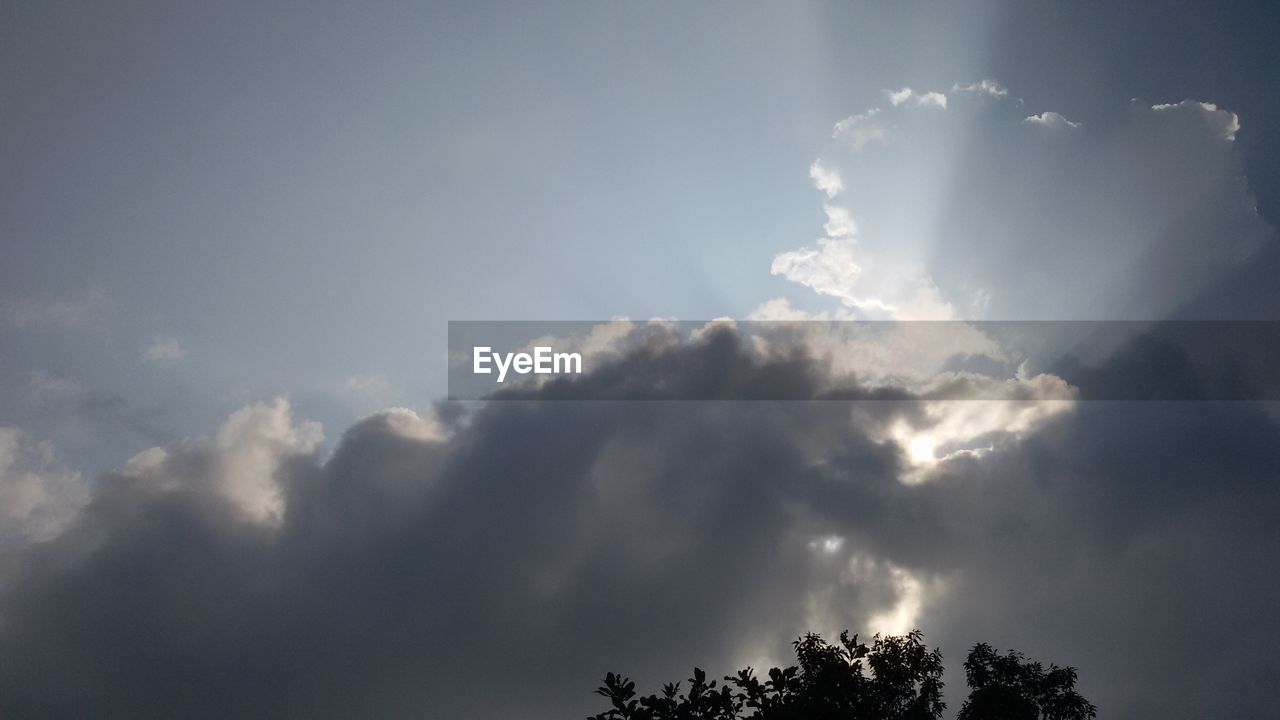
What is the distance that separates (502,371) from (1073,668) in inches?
1776

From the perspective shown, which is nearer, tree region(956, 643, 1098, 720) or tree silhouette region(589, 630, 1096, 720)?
tree silhouette region(589, 630, 1096, 720)

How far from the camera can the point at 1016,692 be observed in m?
40.9

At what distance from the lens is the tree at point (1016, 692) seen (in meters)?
38.9

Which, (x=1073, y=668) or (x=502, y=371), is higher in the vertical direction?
(x=502, y=371)

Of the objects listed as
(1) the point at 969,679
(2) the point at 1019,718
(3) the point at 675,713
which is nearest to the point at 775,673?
(3) the point at 675,713

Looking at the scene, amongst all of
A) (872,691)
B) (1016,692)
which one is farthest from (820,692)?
(1016,692)

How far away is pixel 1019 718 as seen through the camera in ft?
122

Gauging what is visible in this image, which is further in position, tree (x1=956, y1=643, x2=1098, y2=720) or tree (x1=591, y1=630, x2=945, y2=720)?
tree (x1=956, y1=643, x2=1098, y2=720)

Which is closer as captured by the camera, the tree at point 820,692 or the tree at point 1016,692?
the tree at point 820,692

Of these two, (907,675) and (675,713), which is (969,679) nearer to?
(907,675)

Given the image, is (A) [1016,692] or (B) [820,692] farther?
(A) [1016,692]

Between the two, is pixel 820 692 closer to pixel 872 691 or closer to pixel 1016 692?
pixel 872 691

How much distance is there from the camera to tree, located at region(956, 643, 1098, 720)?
38.9 m

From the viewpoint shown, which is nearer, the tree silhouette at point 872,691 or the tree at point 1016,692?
the tree silhouette at point 872,691
